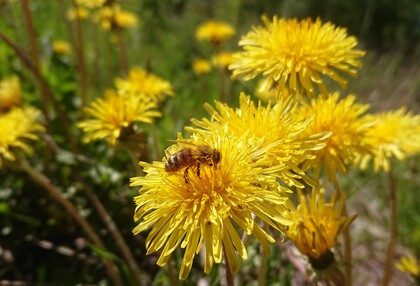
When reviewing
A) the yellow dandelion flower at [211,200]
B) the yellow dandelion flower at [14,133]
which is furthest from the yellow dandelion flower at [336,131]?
the yellow dandelion flower at [14,133]

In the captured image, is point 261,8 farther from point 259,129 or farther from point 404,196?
point 259,129

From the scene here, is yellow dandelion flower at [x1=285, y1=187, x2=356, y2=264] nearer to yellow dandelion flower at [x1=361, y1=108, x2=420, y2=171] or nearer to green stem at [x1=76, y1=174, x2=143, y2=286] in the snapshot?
yellow dandelion flower at [x1=361, y1=108, x2=420, y2=171]

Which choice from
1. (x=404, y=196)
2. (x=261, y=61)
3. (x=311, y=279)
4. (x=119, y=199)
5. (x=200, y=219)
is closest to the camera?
(x=200, y=219)

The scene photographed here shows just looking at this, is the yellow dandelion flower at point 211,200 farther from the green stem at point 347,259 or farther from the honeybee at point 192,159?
the green stem at point 347,259

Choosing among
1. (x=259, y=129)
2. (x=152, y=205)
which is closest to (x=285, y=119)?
(x=259, y=129)

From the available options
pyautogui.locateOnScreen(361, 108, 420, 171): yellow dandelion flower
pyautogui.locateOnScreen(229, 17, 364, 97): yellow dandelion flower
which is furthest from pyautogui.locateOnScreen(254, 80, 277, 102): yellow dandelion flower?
pyautogui.locateOnScreen(361, 108, 420, 171): yellow dandelion flower

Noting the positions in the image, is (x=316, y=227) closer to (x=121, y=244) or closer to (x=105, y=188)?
(x=121, y=244)
